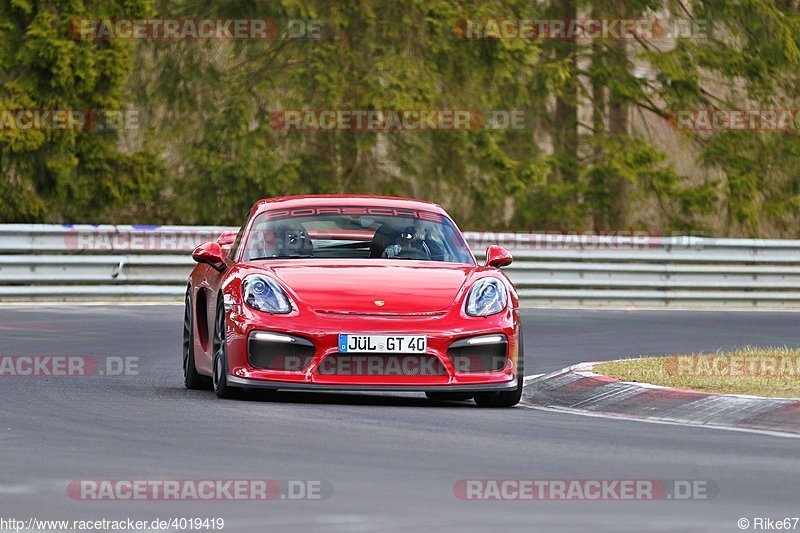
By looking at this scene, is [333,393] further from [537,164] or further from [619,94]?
[619,94]

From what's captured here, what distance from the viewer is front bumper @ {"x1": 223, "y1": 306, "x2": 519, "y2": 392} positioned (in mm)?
11227

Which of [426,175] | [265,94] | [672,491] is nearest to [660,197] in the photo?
[426,175]

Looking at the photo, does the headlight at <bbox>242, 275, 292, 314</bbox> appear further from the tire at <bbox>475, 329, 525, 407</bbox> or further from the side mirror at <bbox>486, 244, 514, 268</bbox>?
the side mirror at <bbox>486, 244, 514, 268</bbox>

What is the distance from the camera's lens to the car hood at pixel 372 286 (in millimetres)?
11359

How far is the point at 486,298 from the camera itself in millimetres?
11656

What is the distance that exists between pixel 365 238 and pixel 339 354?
2.03 m

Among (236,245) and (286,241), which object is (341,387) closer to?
(286,241)

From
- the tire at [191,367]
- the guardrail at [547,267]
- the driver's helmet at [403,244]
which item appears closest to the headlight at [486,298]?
the driver's helmet at [403,244]

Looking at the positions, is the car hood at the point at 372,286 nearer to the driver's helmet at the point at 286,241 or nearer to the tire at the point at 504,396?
the driver's helmet at the point at 286,241

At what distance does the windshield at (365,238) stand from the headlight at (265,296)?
71 cm

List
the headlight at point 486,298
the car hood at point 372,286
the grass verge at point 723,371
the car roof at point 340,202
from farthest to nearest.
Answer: the car roof at point 340,202 < the grass verge at point 723,371 < the headlight at point 486,298 < the car hood at point 372,286

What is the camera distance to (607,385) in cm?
1252

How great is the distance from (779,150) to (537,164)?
5477 millimetres

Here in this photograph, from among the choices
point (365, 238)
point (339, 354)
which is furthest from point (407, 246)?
point (339, 354)
